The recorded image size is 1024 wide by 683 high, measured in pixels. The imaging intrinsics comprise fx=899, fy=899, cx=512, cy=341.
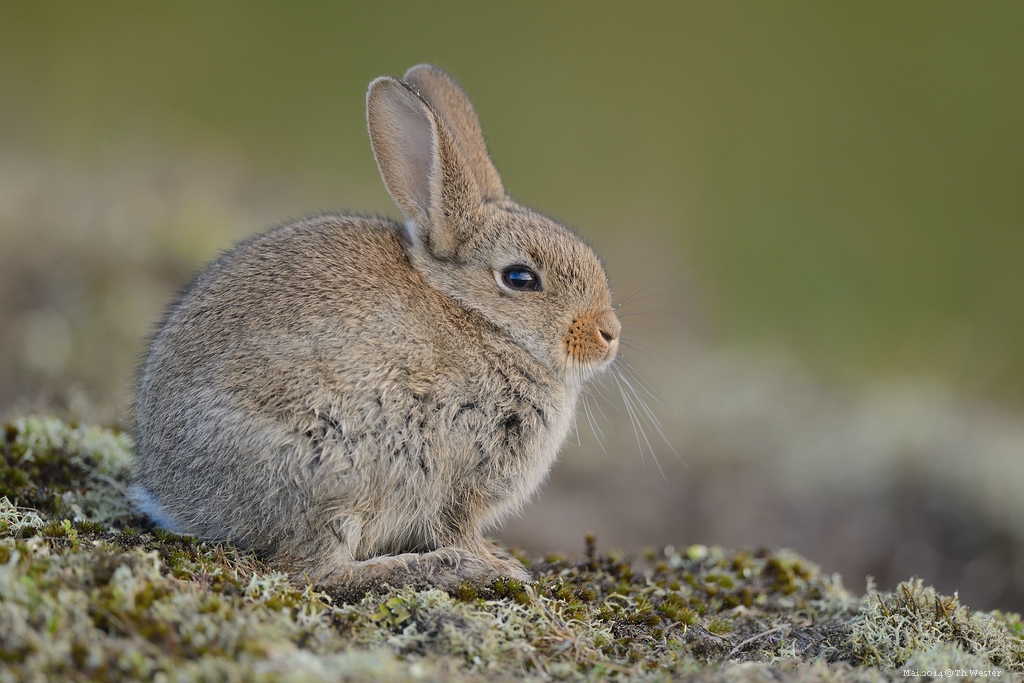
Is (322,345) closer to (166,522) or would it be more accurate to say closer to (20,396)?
(166,522)

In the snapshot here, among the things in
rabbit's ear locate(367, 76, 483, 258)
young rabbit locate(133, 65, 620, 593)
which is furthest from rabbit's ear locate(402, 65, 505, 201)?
rabbit's ear locate(367, 76, 483, 258)

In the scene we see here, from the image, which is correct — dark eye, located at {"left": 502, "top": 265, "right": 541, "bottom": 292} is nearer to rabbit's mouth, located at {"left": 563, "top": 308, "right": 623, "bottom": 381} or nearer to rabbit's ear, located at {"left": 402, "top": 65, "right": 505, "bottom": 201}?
rabbit's mouth, located at {"left": 563, "top": 308, "right": 623, "bottom": 381}

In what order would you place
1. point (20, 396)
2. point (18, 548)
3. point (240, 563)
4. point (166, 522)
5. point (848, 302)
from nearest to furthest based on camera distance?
point (18, 548) → point (240, 563) → point (166, 522) → point (20, 396) → point (848, 302)

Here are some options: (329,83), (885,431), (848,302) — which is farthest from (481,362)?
(329,83)

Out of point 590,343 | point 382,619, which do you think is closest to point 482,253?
point 590,343

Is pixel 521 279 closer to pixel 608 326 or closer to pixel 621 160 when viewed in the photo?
pixel 608 326

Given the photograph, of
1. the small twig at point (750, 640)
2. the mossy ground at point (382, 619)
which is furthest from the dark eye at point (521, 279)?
the small twig at point (750, 640)
